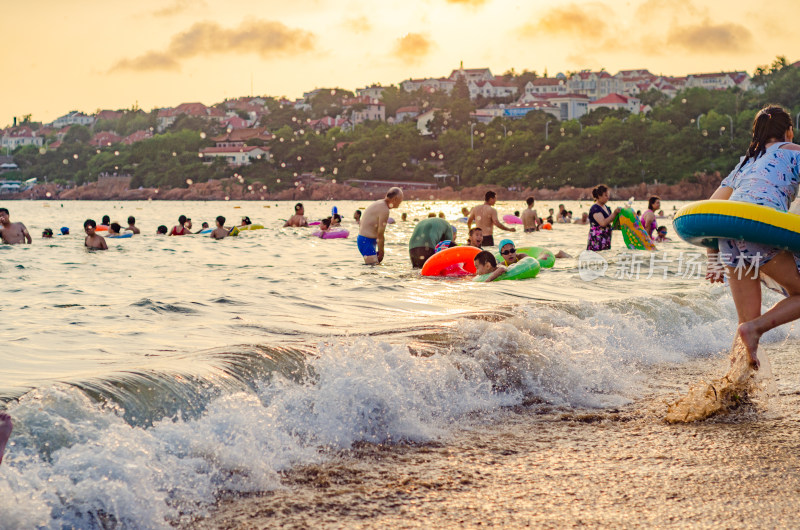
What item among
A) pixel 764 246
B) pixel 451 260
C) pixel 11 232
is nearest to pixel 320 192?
pixel 11 232

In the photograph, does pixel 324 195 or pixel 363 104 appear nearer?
pixel 324 195

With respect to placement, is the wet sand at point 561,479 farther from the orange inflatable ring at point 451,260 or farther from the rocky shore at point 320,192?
the rocky shore at point 320,192

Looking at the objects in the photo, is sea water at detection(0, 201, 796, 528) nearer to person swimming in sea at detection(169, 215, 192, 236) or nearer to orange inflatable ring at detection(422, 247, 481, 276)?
orange inflatable ring at detection(422, 247, 481, 276)

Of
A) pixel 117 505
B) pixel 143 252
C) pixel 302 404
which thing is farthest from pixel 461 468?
pixel 143 252

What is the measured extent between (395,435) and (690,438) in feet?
5.02

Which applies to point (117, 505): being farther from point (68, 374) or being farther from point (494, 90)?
point (494, 90)

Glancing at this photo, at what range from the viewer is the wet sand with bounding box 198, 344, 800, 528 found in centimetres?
297

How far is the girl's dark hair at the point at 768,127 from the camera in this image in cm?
413

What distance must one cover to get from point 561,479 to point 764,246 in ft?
5.36

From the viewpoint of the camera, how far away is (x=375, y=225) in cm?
1218

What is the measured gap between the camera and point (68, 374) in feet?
15.8

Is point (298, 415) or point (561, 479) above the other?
point (298, 415)

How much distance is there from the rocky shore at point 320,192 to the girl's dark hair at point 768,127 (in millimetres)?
72053

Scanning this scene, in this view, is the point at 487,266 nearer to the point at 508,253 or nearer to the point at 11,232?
the point at 508,253
